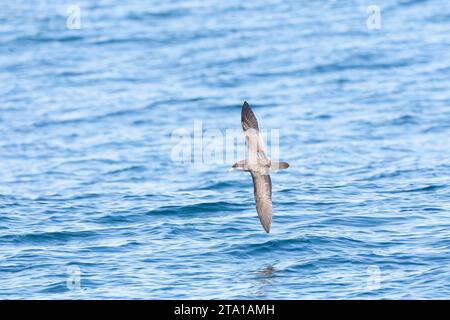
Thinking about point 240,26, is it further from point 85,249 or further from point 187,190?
point 85,249

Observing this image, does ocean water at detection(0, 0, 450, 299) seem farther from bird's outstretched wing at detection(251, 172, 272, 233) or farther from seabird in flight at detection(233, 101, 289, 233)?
seabird in flight at detection(233, 101, 289, 233)

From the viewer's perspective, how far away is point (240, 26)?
3672 cm

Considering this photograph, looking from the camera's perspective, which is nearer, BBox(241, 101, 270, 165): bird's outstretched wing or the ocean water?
BBox(241, 101, 270, 165): bird's outstretched wing

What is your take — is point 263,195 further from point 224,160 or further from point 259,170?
point 224,160

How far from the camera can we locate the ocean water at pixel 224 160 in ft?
57.3

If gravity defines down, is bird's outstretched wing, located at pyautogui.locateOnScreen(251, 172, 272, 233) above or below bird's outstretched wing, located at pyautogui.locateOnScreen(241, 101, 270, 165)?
below

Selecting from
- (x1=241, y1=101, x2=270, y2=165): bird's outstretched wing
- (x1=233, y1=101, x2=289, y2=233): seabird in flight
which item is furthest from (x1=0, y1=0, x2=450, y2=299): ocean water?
(x1=241, y1=101, x2=270, y2=165): bird's outstretched wing

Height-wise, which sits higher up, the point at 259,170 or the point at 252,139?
the point at 252,139

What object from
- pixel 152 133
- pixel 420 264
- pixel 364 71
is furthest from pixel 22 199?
pixel 364 71

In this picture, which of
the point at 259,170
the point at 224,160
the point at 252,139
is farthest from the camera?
the point at 224,160

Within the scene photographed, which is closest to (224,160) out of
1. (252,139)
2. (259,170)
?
(252,139)

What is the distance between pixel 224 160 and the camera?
25.7m

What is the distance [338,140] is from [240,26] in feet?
35.3

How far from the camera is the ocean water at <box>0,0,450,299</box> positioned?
57.3 feet
